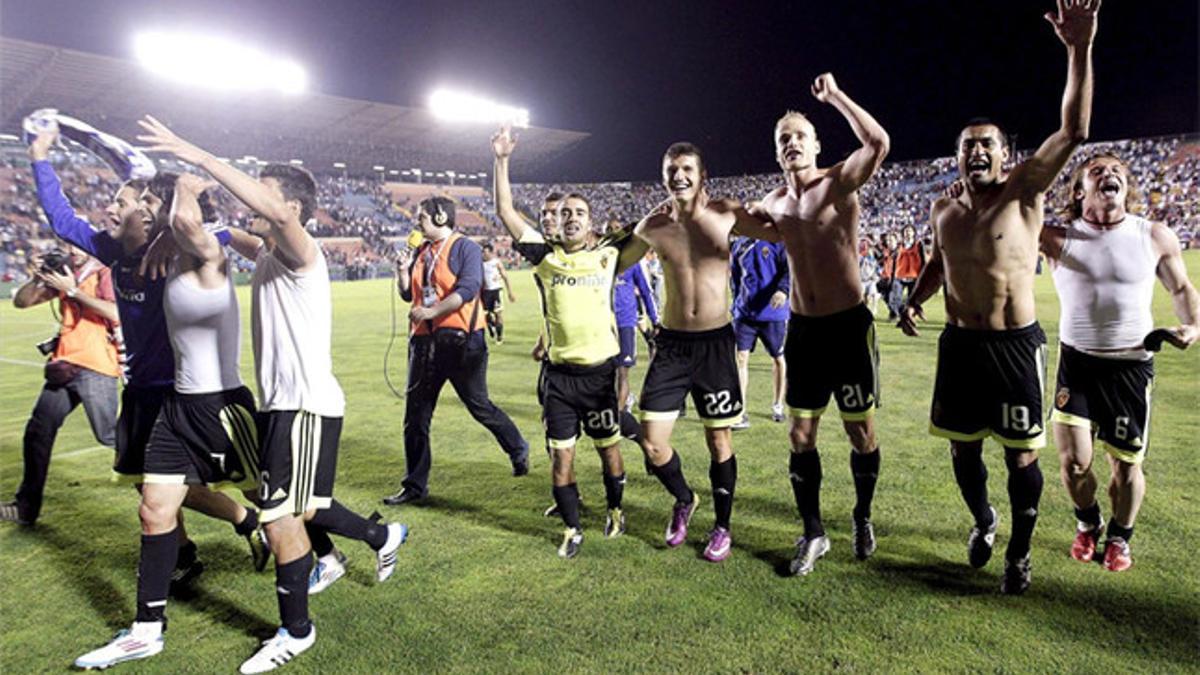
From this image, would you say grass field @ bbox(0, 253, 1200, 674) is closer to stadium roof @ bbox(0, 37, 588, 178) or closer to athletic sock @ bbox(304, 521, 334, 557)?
athletic sock @ bbox(304, 521, 334, 557)

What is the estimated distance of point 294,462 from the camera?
10.2 ft

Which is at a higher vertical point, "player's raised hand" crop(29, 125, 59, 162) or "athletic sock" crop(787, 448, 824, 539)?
"player's raised hand" crop(29, 125, 59, 162)

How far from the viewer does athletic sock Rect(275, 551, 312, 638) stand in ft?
10.1

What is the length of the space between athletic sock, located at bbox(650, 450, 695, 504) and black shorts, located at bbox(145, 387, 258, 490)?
222 centimetres

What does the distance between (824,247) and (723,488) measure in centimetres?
151

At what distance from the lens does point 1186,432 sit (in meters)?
6.09

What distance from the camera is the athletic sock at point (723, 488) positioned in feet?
13.4

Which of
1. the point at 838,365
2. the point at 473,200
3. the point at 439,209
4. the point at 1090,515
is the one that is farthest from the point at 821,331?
the point at 473,200

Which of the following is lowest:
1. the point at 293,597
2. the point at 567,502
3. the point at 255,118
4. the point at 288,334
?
the point at 293,597

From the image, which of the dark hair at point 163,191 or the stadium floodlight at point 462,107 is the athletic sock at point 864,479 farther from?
the stadium floodlight at point 462,107

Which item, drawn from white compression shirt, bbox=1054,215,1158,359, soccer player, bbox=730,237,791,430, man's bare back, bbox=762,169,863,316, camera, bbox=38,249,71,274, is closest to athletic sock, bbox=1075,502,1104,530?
white compression shirt, bbox=1054,215,1158,359

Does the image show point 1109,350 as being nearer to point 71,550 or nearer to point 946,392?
point 946,392

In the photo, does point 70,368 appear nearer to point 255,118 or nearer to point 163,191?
point 163,191

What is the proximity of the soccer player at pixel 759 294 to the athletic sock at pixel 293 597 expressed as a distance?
4635 mm
